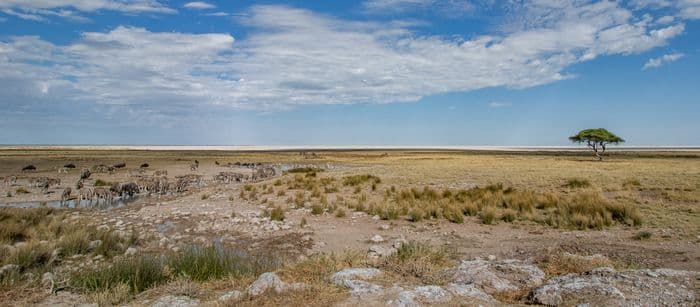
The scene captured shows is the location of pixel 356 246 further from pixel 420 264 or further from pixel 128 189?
pixel 128 189

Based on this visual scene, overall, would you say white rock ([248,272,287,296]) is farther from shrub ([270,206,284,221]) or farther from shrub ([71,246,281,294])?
shrub ([270,206,284,221])

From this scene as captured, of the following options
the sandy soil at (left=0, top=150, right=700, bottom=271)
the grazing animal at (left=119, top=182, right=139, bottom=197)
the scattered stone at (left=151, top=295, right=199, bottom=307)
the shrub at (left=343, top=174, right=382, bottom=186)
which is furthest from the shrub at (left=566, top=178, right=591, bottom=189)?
the grazing animal at (left=119, top=182, right=139, bottom=197)

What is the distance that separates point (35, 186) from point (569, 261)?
1237 inches

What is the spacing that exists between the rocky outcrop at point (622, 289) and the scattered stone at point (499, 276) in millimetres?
459

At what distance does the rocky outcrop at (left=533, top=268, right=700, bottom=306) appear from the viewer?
5398 mm

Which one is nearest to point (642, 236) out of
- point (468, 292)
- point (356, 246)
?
point (356, 246)

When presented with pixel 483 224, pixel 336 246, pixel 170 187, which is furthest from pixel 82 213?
pixel 483 224

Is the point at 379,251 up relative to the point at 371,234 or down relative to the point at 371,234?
up

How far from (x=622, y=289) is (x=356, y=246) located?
7.19 m

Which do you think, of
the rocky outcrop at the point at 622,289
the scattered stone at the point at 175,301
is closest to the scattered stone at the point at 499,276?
the rocky outcrop at the point at 622,289

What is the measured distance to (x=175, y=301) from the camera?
6.00 m

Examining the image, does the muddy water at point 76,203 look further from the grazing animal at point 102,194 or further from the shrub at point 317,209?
the shrub at point 317,209

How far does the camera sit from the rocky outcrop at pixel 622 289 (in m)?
5.40

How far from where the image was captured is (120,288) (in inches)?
254
